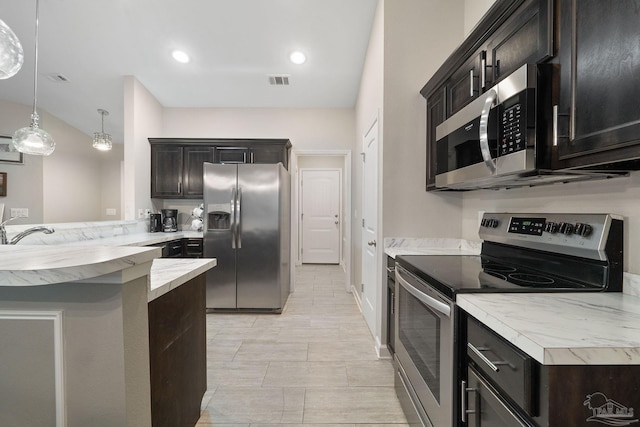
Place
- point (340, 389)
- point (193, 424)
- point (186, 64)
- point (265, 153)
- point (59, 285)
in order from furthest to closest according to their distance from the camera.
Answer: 1. point (265, 153)
2. point (186, 64)
3. point (340, 389)
4. point (193, 424)
5. point (59, 285)

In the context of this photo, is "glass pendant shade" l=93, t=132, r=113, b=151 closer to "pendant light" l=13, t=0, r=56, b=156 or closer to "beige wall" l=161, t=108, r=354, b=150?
"beige wall" l=161, t=108, r=354, b=150

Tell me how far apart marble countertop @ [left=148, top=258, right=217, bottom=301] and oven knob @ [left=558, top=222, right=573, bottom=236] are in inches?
67.0

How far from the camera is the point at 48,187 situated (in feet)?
16.1

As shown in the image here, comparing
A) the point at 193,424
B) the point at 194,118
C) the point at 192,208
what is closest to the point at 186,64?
the point at 194,118

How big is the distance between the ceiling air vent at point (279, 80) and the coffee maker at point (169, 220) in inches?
86.4

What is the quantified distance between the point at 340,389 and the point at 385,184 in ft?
5.08

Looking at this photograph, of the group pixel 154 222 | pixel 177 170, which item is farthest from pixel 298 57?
pixel 154 222

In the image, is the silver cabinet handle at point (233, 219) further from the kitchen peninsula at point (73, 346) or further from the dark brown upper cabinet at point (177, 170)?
the kitchen peninsula at point (73, 346)

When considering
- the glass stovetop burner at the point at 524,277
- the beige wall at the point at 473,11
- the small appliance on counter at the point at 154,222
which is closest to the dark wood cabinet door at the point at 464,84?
the beige wall at the point at 473,11

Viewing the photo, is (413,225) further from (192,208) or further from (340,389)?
(192,208)

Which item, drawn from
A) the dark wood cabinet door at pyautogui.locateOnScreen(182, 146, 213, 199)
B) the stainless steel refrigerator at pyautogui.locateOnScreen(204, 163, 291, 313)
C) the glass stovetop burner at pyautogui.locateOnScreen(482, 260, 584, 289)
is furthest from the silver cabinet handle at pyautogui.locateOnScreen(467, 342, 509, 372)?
the dark wood cabinet door at pyautogui.locateOnScreen(182, 146, 213, 199)

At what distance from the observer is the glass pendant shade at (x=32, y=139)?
2.38 metres

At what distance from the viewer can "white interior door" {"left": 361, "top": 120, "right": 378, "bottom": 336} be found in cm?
266

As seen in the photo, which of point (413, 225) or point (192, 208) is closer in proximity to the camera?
point (413, 225)
